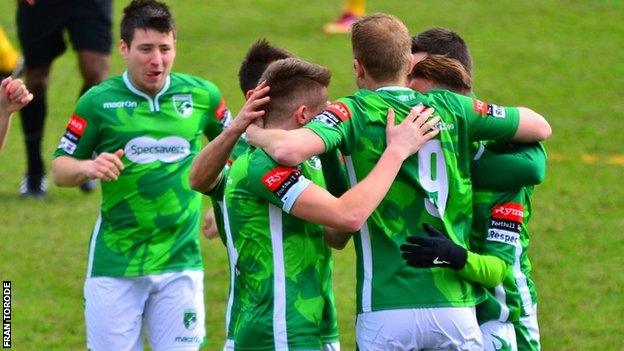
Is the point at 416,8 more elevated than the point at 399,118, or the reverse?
the point at 416,8

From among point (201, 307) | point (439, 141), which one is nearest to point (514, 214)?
point (439, 141)

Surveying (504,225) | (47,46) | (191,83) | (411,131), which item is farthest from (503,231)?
(47,46)

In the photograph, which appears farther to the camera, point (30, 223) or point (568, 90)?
point (568, 90)

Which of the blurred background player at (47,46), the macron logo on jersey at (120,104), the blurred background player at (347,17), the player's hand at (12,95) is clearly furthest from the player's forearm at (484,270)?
the blurred background player at (347,17)

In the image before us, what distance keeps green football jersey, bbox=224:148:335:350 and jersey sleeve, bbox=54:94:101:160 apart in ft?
5.72

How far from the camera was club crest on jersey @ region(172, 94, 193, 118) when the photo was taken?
7.54 meters

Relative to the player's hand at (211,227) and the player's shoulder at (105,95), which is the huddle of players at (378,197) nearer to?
the player's hand at (211,227)

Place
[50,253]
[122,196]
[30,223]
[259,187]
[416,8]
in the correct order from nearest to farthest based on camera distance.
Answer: [259,187], [122,196], [50,253], [30,223], [416,8]

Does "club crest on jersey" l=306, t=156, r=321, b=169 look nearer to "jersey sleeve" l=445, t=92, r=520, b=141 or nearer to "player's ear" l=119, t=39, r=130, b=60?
"jersey sleeve" l=445, t=92, r=520, b=141

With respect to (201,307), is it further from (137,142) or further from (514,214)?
(514,214)

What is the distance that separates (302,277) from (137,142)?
2.02 m

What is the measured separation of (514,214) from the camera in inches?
232

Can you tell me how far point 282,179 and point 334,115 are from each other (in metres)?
0.33

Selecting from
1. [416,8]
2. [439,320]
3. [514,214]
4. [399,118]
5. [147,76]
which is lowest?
[439,320]
